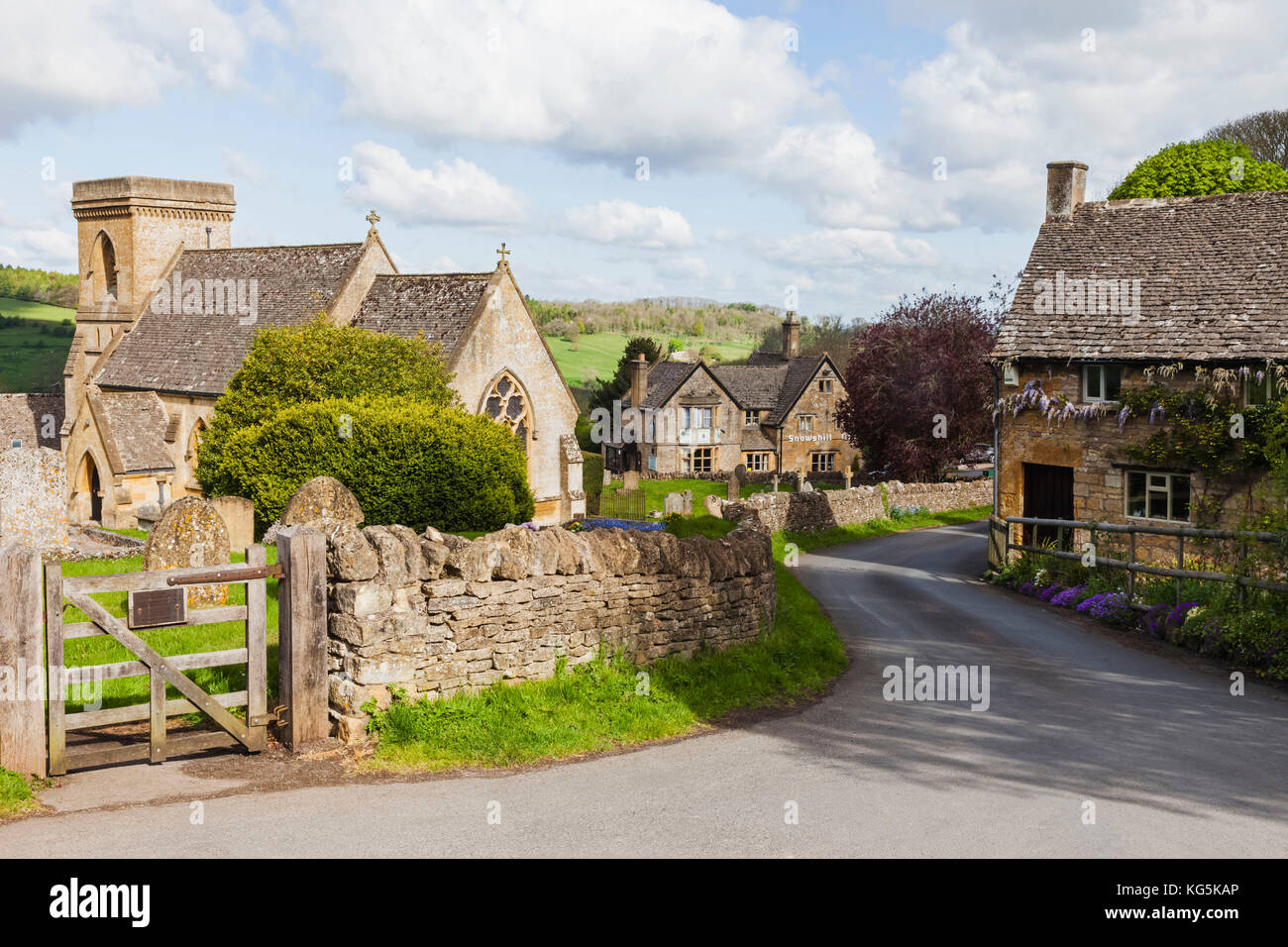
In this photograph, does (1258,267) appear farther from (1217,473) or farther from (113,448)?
(113,448)

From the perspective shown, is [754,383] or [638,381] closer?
[638,381]

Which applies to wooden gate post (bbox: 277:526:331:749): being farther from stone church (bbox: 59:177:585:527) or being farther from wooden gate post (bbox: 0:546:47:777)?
stone church (bbox: 59:177:585:527)

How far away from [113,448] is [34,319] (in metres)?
94.1

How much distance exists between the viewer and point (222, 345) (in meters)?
43.0

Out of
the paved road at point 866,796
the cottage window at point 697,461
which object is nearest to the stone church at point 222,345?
the paved road at point 866,796

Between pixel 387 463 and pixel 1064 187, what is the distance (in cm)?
1941

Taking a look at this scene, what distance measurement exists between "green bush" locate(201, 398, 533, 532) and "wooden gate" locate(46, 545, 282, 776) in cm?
1708

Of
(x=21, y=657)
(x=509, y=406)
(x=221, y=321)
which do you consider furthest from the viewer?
(x=221, y=321)

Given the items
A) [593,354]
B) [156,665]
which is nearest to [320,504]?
[156,665]

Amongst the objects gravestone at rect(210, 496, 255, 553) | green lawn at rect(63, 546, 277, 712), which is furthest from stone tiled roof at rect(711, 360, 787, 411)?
green lawn at rect(63, 546, 277, 712)

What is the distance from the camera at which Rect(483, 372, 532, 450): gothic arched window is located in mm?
38594

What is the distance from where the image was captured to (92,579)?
952 cm

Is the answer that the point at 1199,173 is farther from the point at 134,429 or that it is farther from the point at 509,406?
the point at 134,429

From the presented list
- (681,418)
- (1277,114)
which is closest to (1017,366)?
(1277,114)
